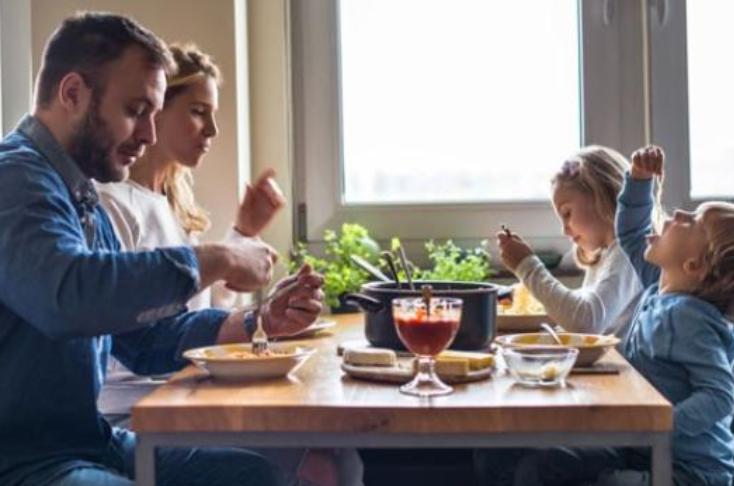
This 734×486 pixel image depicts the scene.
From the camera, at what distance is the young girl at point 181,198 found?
6.72 feet

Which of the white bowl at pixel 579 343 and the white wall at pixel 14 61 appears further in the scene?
the white wall at pixel 14 61

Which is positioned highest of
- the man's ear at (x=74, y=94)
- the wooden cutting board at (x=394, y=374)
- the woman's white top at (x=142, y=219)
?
the man's ear at (x=74, y=94)

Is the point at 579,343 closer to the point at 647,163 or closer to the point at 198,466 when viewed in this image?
the point at 647,163

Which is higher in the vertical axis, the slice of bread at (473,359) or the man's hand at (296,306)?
the man's hand at (296,306)

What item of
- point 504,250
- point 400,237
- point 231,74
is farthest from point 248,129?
point 504,250

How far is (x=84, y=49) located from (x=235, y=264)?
41 centimetres

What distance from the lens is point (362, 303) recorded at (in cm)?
160

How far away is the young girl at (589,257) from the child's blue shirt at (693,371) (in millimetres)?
211

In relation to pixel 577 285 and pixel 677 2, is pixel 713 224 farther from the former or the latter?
pixel 677 2

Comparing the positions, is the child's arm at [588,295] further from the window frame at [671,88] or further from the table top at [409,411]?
the window frame at [671,88]

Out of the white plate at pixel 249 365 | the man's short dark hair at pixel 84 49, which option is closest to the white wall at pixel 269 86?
the man's short dark hair at pixel 84 49

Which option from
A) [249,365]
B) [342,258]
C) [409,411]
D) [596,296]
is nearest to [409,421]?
[409,411]

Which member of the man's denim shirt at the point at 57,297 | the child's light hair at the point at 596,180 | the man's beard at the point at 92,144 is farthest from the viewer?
the child's light hair at the point at 596,180

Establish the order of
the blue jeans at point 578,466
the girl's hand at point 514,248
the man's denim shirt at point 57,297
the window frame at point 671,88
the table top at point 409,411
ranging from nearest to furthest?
1. the table top at point 409,411
2. the man's denim shirt at point 57,297
3. the blue jeans at point 578,466
4. the girl's hand at point 514,248
5. the window frame at point 671,88
